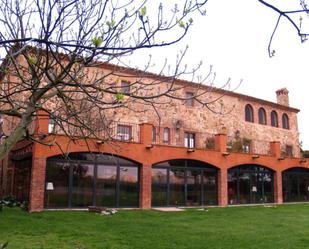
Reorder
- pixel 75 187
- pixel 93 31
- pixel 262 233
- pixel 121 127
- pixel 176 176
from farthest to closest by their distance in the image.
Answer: pixel 121 127, pixel 176 176, pixel 75 187, pixel 262 233, pixel 93 31

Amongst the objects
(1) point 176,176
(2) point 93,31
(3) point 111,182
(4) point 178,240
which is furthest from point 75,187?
(2) point 93,31

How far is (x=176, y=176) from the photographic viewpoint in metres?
21.3

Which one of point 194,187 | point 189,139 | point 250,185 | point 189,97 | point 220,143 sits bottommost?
point 194,187

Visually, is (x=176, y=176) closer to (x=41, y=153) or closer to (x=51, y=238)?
(x=41, y=153)

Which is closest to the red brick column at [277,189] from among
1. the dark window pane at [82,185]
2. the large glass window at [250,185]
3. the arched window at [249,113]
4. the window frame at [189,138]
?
the large glass window at [250,185]

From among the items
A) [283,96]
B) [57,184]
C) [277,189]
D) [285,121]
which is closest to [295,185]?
[277,189]

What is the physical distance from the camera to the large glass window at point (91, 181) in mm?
17375

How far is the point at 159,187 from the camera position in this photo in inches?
808

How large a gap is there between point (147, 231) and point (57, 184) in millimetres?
6875

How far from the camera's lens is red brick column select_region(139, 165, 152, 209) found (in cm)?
1956

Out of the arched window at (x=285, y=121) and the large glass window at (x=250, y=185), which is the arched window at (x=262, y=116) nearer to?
the arched window at (x=285, y=121)

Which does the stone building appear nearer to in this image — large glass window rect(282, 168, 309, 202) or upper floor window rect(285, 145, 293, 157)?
large glass window rect(282, 168, 309, 202)

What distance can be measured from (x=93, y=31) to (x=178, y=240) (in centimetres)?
695

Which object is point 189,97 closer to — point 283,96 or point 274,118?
point 274,118
